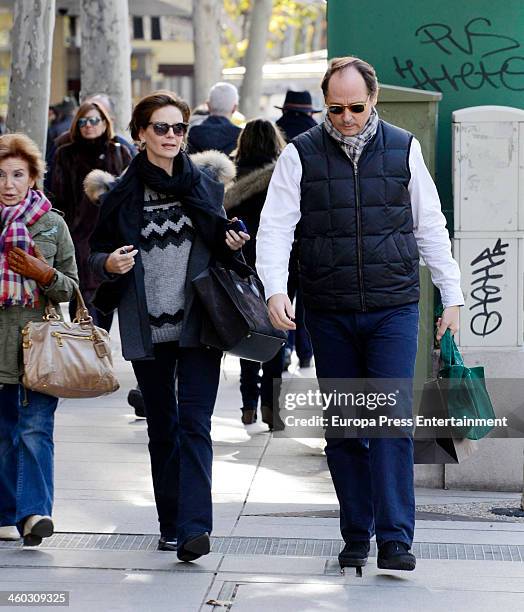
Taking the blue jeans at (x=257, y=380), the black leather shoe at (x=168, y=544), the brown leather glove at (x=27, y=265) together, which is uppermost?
the brown leather glove at (x=27, y=265)

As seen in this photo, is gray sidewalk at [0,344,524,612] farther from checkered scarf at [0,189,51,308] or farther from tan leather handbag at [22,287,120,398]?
checkered scarf at [0,189,51,308]

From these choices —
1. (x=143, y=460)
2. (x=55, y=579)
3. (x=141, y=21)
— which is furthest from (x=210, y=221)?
(x=141, y=21)

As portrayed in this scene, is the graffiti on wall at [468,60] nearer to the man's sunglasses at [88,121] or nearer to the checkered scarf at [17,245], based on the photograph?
the checkered scarf at [17,245]

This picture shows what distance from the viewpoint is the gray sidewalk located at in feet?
16.9

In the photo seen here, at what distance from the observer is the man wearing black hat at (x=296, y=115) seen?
34.1ft

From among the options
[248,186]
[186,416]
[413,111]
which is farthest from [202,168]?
[248,186]

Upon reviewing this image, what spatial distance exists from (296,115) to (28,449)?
5110mm

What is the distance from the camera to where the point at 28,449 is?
5.87 meters

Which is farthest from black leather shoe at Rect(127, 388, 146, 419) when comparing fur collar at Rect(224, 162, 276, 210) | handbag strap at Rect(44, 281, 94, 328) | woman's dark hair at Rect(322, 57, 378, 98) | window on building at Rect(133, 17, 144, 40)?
window on building at Rect(133, 17, 144, 40)

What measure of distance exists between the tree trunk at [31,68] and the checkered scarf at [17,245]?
4.85 metres

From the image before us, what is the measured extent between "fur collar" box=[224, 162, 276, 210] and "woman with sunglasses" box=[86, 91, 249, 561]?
Result: 8.94 ft

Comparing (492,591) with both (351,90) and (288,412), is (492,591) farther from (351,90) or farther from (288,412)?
(288,412)

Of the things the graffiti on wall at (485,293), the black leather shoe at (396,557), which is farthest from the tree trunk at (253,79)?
the black leather shoe at (396,557)

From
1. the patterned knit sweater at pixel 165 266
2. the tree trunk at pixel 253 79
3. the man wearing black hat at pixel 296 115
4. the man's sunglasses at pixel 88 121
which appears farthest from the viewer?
the tree trunk at pixel 253 79
